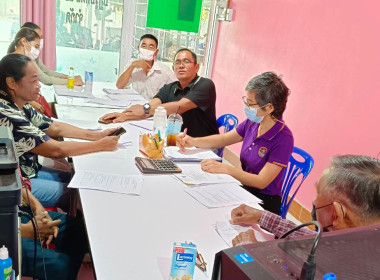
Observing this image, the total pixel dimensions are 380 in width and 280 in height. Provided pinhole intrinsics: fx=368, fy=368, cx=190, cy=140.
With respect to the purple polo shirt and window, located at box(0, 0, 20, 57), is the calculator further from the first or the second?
window, located at box(0, 0, 20, 57)

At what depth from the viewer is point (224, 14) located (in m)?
4.58

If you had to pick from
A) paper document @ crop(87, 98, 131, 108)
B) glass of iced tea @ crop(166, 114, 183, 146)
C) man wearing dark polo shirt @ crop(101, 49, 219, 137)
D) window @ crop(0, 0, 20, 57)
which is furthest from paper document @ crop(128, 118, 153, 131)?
window @ crop(0, 0, 20, 57)

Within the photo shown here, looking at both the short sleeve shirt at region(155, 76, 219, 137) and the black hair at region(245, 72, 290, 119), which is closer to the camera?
the black hair at region(245, 72, 290, 119)

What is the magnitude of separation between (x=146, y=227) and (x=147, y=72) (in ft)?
8.40

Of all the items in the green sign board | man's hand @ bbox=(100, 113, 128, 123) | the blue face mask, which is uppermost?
the green sign board

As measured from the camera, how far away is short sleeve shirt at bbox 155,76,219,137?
2.82m

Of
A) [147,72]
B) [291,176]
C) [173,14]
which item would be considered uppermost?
[173,14]

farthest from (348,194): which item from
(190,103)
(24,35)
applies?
(24,35)

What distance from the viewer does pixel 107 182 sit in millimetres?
1675

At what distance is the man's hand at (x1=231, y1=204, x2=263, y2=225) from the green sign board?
3.81m

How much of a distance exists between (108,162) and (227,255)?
1.35 meters

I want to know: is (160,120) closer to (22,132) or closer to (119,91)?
(22,132)


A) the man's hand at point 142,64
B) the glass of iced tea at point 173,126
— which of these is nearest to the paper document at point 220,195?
the glass of iced tea at point 173,126

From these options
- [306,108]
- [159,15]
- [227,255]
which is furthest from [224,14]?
[227,255]
